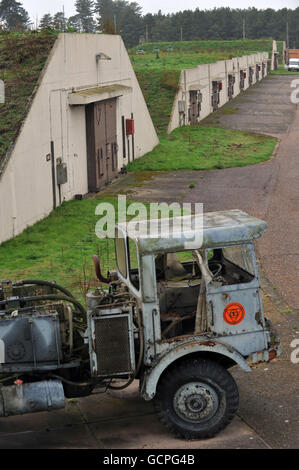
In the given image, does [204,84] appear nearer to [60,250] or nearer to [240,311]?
[60,250]

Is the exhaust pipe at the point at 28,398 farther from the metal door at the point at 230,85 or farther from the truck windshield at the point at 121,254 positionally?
the metal door at the point at 230,85

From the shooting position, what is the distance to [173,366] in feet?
25.8

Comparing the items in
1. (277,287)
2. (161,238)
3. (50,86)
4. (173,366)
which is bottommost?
(277,287)

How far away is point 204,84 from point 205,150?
39.7 feet

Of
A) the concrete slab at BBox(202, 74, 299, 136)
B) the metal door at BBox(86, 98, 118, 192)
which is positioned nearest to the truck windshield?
the metal door at BBox(86, 98, 118, 192)

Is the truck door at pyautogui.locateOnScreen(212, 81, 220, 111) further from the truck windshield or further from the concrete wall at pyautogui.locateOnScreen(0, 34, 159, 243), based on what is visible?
the truck windshield

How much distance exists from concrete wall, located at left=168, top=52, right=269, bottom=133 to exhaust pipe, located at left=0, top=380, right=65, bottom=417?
28.4 m

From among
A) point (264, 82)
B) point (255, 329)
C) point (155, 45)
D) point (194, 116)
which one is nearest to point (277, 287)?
point (255, 329)

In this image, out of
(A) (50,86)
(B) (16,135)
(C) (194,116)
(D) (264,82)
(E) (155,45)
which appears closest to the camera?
(B) (16,135)

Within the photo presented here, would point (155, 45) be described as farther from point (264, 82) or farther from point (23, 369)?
point (23, 369)

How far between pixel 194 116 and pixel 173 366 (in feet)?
108
